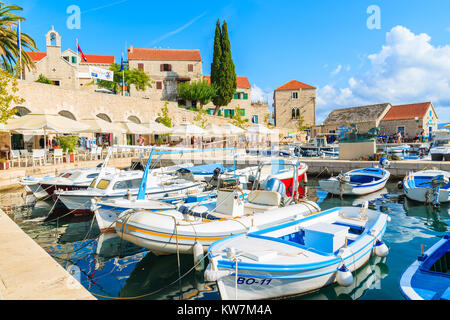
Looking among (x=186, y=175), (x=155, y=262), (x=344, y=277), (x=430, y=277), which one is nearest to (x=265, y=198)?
(x=155, y=262)

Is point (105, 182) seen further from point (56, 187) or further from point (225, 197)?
point (225, 197)

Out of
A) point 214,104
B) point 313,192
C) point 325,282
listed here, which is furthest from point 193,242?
point 214,104

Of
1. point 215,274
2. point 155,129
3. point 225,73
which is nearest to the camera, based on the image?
point 215,274

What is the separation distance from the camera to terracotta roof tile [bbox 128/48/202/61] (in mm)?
44781

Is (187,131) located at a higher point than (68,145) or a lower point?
higher

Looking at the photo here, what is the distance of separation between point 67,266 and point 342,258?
20.6 ft

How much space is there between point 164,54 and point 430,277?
1823 inches

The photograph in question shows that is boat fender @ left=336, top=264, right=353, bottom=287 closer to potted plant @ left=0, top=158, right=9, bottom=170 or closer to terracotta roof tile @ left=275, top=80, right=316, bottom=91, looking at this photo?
potted plant @ left=0, top=158, right=9, bottom=170

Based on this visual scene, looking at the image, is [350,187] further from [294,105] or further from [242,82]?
[294,105]

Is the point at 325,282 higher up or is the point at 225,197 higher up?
the point at 225,197

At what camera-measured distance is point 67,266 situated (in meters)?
7.37

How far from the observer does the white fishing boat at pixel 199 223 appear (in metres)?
6.80

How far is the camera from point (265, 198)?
9164 mm

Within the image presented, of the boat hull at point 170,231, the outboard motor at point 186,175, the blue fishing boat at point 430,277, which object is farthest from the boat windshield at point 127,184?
the blue fishing boat at point 430,277
